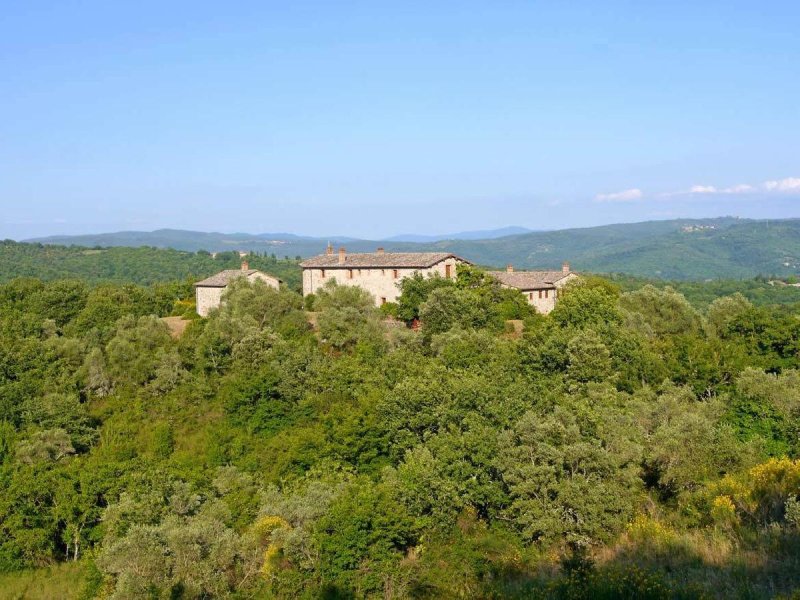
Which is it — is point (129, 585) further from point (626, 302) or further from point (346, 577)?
point (626, 302)

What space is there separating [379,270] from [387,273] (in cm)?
66

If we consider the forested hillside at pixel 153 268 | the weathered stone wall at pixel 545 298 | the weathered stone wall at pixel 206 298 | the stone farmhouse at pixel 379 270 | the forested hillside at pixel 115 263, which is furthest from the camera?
the forested hillside at pixel 115 263

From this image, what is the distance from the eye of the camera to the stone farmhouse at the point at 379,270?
53028 millimetres

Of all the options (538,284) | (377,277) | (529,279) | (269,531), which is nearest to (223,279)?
(377,277)

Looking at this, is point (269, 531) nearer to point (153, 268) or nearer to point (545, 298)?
point (545, 298)

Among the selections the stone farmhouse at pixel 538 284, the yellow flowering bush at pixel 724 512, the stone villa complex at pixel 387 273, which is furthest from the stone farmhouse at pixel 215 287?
the yellow flowering bush at pixel 724 512

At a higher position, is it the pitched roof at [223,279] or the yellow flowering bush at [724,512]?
the pitched roof at [223,279]

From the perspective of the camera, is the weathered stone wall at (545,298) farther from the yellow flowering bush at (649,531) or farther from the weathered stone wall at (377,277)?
the yellow flowering bush at (649,531)

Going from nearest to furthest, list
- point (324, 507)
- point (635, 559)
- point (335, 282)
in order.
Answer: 1. point (635, 559)
2. point (324, 507)
3. point (335, 282)

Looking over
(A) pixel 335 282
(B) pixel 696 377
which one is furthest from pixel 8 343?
(B) pixel 696 377

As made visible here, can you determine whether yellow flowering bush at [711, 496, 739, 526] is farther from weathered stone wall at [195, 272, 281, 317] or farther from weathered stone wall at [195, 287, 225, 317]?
weathered stone wall at [195, 287, 225, 317]

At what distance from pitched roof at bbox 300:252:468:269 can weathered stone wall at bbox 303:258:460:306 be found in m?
0.29

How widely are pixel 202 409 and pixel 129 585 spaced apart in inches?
674

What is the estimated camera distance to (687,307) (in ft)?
156
